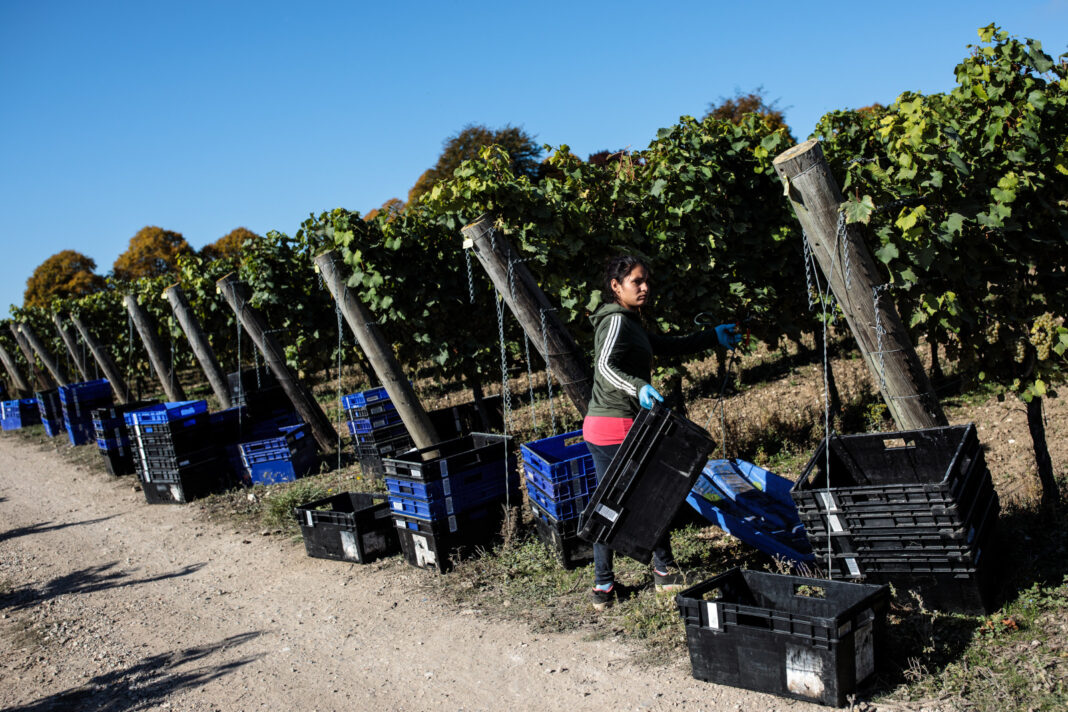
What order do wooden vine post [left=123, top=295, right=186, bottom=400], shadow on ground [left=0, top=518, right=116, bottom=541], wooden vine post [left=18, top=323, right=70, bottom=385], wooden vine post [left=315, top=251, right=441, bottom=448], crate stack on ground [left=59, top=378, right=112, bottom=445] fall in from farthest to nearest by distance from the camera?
wooden vine post [left=18, top=323, right=70, bottom=385], crate stack on ground [left=59, top=378, right=112, bottom=445], wooden vine post [left=123, top=295, right=186, bottom=400], shadow on ground [left=0, top=518, right=116, bottom=541], wooden vine post [left=315, top=251, right=441, bottom=448]

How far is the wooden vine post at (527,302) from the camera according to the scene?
19.0ft

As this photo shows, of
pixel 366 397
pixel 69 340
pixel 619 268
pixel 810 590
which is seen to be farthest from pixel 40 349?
pixel 810 590

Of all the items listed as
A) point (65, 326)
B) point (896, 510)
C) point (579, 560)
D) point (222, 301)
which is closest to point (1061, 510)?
point (896, 510)

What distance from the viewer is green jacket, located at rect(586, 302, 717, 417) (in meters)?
4.13

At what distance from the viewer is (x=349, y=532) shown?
19.5ft

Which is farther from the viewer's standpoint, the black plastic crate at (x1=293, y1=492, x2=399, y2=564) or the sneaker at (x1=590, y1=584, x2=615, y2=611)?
the black plastic crate at (x1=293, y1=492, x2=399, y2=564)

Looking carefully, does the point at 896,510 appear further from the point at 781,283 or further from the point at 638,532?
the point at 781,283

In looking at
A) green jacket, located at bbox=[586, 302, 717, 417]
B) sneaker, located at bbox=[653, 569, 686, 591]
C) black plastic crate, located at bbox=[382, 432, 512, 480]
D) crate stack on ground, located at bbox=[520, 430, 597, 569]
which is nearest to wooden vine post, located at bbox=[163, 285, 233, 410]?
black plastic crate, located at bbox=[382, 432, 512, 480]

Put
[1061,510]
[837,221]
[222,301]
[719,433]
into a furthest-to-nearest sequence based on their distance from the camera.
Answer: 1. [222,301]
2. [719,433]
3. [1061,510]
4. [837,221]

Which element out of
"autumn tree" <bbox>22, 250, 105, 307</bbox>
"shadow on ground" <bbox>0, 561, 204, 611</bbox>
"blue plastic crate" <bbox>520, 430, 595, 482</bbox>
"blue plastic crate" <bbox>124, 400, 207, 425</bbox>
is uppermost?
"autumn tree" <bbox>22, 250, 105, 307</bbox>

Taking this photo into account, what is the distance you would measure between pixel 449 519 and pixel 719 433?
9.59ft

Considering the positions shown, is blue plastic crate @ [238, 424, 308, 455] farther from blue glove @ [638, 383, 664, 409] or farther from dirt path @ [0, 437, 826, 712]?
blue glove @ [638, 383, 664, 409]

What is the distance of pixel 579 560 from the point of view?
5.12 meters

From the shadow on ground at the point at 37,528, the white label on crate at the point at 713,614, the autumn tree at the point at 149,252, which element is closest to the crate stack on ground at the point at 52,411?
the shadow on ground at the point at 37,528
